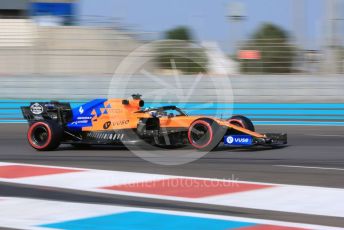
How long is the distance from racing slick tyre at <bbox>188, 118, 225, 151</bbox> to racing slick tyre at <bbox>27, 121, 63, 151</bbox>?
226 cm

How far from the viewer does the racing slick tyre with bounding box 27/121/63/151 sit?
415 inches

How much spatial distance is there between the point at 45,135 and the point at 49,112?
1.44 feet

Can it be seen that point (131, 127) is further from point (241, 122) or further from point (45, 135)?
point (241, 122)

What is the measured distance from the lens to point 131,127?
33.5ft

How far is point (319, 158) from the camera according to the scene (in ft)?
31.3

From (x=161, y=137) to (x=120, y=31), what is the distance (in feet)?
39.9

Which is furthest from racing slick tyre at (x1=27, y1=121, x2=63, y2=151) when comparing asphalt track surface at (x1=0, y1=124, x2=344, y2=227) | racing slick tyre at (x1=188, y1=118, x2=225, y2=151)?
racing slick tyre at (x1=188, y1=118, x2=225, y2=151)

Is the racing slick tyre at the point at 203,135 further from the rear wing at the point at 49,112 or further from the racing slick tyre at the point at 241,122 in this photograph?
the rear wing at the point at 49,112

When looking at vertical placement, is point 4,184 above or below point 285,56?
below

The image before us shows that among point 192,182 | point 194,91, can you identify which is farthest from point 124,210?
point 194,91

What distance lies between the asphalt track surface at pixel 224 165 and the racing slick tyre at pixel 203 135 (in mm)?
182

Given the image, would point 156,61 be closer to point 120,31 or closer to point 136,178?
point 120,31

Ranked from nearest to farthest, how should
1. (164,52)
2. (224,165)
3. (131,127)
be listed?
(224,165) < (131,127) < (164,52)

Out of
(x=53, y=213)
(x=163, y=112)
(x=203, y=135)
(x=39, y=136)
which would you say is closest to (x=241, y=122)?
(x=203, y=135)
